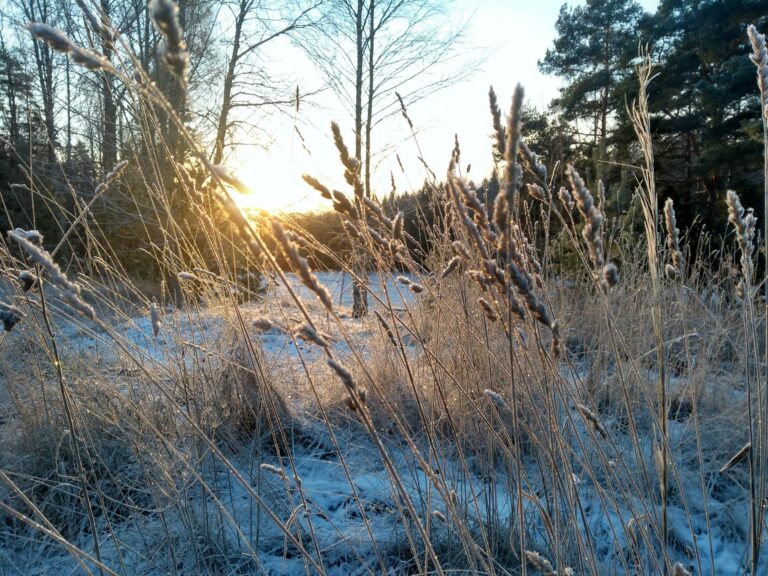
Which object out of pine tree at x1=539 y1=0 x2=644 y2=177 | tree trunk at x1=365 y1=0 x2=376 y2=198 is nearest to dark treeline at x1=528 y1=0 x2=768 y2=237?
pine tree at x1=539 y1=0 x2=644 y2=177

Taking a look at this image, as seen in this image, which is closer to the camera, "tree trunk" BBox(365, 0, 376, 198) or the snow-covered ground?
the snow-covered ground

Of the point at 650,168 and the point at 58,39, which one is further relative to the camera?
the point at 650,168

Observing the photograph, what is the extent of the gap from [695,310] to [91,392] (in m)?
3.67

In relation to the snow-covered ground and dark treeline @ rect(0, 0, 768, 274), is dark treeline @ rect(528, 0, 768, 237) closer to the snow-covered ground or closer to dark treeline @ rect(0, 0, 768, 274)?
dark treeline @ rect(0, 0, 768, 274)

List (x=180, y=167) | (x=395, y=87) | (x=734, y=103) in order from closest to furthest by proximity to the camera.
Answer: (x=180, y=167)
(x=395, y=87)
(x=734, y=103)

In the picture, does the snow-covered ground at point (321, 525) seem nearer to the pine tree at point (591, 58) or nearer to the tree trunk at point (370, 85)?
the tree trunk at point (370, 85)

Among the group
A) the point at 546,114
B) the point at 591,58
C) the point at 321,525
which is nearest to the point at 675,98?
the point at 591,58

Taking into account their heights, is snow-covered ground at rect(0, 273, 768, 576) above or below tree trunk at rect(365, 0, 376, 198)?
below

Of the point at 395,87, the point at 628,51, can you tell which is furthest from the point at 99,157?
the point at 628,51

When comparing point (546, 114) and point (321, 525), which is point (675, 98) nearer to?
point (546, 114)

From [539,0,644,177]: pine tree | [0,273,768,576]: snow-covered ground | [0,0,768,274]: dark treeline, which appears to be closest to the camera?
[0,273,768,576]: snow-covered ground

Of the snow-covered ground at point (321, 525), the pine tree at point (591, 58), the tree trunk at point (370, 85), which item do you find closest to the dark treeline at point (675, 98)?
the pine tree at point (591, 58)

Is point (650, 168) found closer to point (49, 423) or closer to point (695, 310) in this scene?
point (49, 423)

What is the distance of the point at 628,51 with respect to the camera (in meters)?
11.6
